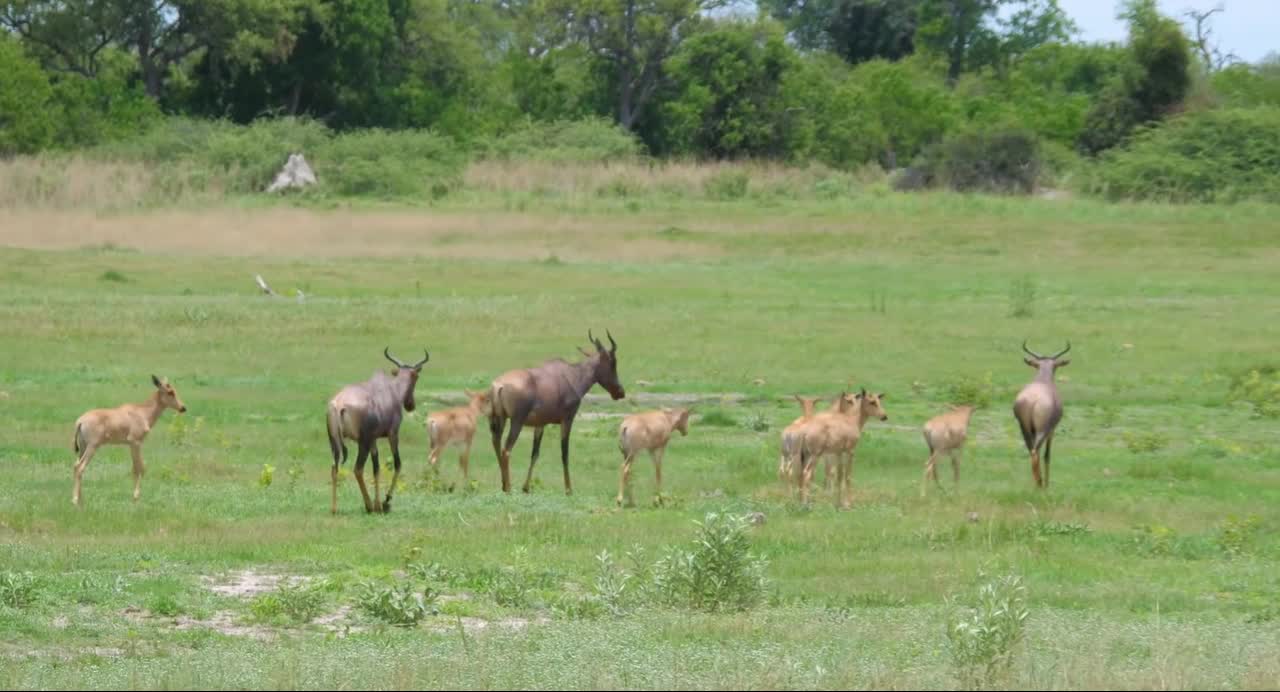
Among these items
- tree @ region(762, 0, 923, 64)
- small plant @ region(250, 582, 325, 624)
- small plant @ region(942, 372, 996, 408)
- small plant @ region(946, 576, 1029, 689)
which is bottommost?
small plant @ region(942, 372, 996, 408)

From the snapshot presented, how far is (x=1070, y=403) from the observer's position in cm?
2392

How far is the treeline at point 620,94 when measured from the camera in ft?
180

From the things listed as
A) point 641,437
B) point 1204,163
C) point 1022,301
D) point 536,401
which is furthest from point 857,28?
point 641,437

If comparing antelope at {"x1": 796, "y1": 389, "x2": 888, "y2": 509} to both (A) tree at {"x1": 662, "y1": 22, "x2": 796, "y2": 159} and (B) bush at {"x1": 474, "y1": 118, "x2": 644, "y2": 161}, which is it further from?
(A) tree at {"x1": 662, "y1": 22, "x2": 796, "y2": 159}

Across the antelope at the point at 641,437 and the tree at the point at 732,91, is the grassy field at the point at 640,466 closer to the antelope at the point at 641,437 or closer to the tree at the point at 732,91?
the antelope at the point at 641,437

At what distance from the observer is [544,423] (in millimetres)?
18062

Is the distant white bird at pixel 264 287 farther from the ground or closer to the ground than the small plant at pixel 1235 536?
closer to the ground

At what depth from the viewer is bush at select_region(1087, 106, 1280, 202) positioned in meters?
52.0

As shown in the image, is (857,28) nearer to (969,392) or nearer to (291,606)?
(969,392)

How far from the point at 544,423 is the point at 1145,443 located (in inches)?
256

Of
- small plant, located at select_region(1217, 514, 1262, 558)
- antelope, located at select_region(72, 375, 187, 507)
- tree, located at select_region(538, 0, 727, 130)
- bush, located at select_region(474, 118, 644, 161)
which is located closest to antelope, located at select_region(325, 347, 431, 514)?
antelope, located at select_region(72, 375, 187, 507)

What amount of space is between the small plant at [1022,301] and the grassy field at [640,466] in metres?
0.11

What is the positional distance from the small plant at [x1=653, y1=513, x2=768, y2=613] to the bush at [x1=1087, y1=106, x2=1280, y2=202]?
42103mm

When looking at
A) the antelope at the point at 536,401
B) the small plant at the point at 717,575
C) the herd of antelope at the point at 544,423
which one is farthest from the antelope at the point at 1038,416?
the small plant at the point at 717,575
